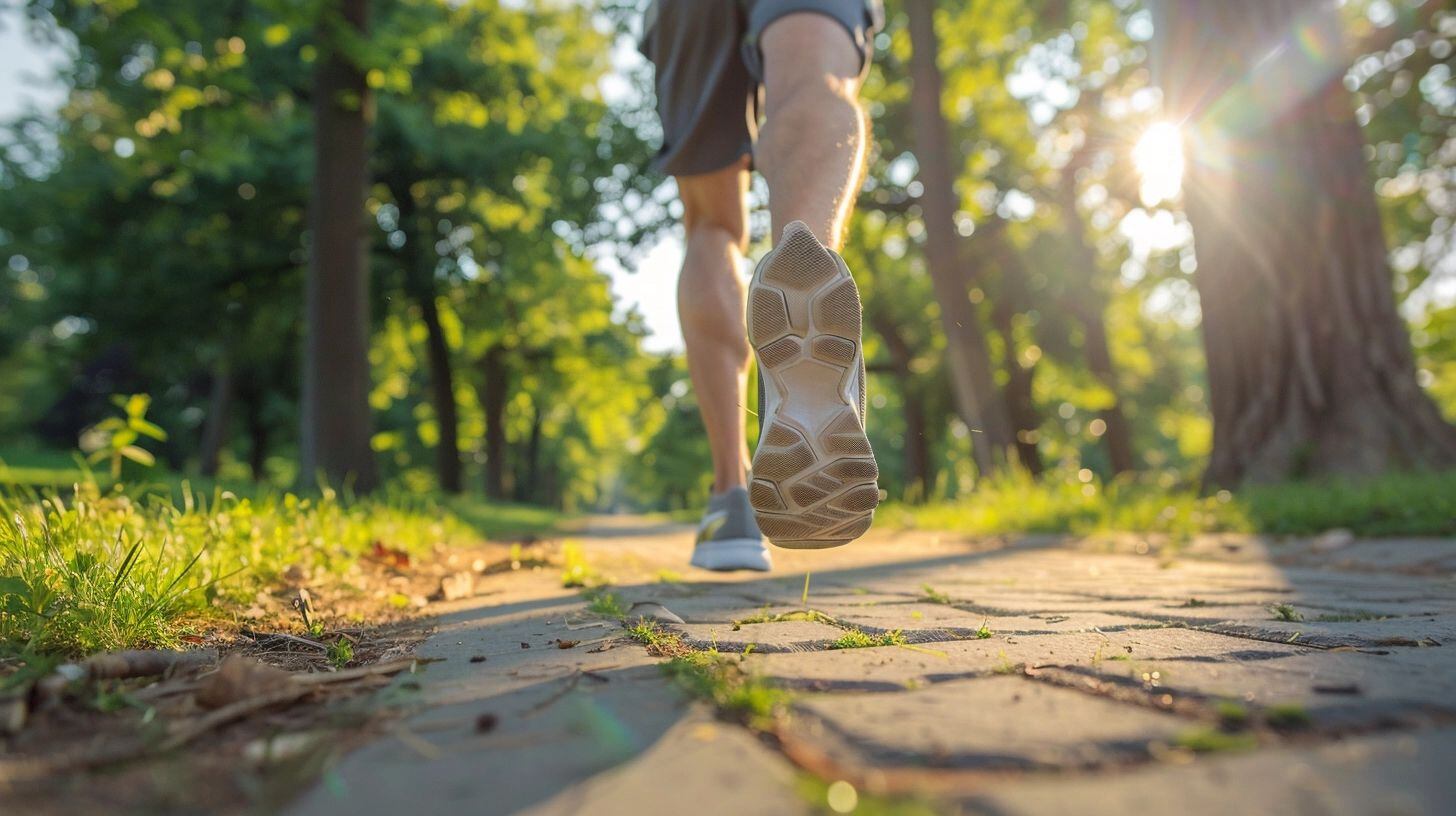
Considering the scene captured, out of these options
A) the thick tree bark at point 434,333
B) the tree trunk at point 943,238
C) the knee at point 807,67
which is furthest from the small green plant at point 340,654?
the thick tree bark at point 434,333

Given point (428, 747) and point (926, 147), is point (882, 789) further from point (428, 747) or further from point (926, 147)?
point (926, 147)

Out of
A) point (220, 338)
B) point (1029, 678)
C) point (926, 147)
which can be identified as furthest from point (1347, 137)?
point (220, 338)

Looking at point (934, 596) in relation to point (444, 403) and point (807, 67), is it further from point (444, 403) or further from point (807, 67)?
point (444, 403)

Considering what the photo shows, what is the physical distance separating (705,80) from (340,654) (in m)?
1.94

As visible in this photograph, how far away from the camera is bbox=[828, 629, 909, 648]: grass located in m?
1.49

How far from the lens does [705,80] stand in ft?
9.08

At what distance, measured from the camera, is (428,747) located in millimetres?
941

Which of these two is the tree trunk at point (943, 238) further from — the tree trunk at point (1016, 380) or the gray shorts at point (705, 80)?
the tree trunk at point (1016, 380)

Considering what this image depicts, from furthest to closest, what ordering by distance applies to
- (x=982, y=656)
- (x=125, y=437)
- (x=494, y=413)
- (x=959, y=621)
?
(x=494, y=413) < (x=125, y=437) < (x=959, y=621) < (x=982, y=656)

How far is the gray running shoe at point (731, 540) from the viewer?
2.65 metres

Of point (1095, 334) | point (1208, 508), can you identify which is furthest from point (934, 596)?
point (1095, 334)

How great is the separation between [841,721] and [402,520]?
375cm

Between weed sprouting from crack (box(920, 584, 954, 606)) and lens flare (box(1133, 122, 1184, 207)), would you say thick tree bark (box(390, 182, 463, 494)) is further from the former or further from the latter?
weed sprouting from crack (box(920, 584, 954, 606))

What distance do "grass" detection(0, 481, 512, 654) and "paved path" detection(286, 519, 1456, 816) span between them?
1.74ft
